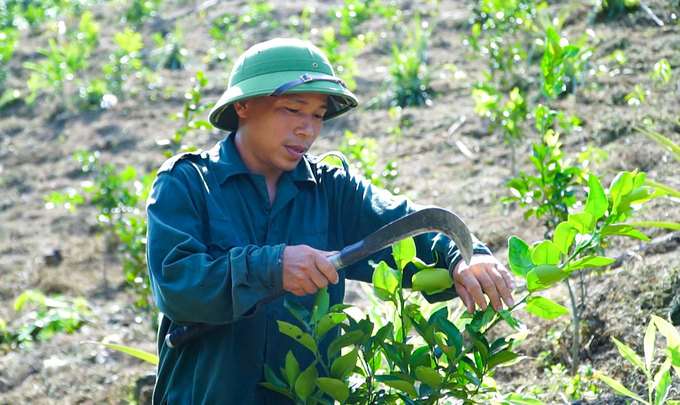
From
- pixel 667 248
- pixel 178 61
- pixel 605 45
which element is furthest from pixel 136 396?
pixel 178 61

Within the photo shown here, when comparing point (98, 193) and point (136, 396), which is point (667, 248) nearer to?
point (136, 396)

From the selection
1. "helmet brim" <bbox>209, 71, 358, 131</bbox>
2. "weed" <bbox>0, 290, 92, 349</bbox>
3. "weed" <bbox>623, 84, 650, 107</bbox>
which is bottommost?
"weed" <bbox>0, 290, 92, 349</bbox>

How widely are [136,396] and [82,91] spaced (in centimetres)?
440

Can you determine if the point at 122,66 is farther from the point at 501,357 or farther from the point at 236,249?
the point at 501,357

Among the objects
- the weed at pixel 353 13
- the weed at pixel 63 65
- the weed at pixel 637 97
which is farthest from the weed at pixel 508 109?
the weed at pixel 63 65

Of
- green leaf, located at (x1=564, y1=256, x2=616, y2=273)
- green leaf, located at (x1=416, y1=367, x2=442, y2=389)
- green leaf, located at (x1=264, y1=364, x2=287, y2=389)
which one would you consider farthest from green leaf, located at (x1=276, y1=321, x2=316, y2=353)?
green leaf, located at (x1=564, y1=256, x2=616, y2=273)

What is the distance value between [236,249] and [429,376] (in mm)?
517

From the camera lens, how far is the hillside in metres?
3.12

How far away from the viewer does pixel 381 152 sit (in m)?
5.23

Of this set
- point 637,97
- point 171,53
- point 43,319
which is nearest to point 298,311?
point 637,97

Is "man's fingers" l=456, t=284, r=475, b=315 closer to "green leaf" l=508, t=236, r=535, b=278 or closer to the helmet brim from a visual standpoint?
"green leaf" l=508, t=236, r=535, b=278

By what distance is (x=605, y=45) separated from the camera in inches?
200

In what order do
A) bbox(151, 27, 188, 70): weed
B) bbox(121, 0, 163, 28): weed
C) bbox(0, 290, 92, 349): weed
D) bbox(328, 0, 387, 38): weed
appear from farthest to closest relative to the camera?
bbox(121, 0, 163, 28): weed → bbox(151, 27, 188, 70): weed → bbox(328, 0, 387, 38): weed → bbox(0, 290, 92, 349): weed

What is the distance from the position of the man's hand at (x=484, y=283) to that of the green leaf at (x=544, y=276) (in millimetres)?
67
